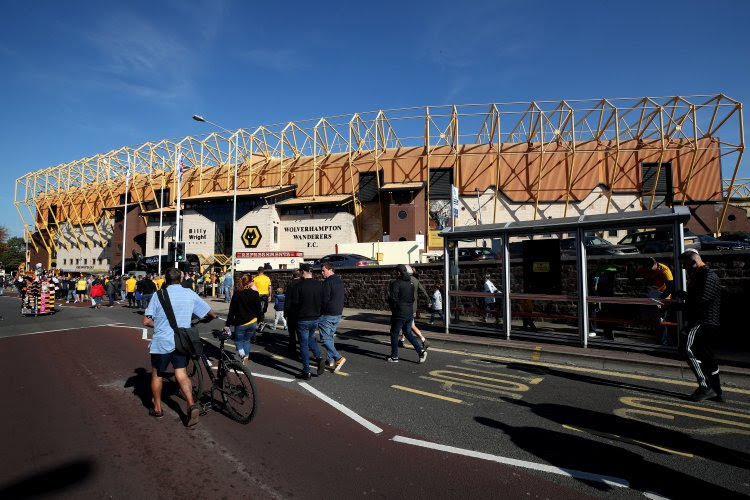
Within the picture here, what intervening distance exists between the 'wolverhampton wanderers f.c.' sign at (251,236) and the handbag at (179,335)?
31074 mm

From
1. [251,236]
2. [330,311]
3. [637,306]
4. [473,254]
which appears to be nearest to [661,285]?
[637,306]

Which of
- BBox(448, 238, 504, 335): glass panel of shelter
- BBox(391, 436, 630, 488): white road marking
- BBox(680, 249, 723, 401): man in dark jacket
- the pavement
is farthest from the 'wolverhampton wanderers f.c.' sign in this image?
BBox(680, 249, 723, 401): man in dark jacket

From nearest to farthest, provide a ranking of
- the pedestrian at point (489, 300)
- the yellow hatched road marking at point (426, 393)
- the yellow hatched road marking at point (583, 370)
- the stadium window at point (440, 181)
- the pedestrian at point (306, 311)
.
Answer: the yellow hatched road marking at point (426, 393) → the yellow hatched road marking at point (583, 370) → the pedestrian at point (306, 311) → the pedestrian at point (489, 300) → the stadium window at point (440, 181)

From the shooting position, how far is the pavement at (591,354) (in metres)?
6.39

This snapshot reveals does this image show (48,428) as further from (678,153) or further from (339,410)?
(678,153)

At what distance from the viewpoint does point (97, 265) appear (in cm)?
4991

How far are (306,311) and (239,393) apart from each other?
1779 mm

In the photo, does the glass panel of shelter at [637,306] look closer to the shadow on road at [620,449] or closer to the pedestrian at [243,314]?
the shadow on road at [620,449]

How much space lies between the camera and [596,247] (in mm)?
11969

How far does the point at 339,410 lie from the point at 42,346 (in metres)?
8.91

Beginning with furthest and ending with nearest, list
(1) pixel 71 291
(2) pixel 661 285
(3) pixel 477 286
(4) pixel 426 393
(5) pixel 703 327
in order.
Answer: (1) pixel 71 291 < (3) pixel 477 286 < (2) pixel 661 285 < (4) pixel 426 393 < (5) pixel 703 327

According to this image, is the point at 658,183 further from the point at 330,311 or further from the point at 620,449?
the point at 620,449

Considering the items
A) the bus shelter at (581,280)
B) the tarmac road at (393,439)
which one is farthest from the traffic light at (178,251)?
the bus shelter at (581,280)

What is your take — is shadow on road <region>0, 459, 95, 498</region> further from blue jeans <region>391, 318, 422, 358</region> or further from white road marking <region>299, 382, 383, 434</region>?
blue jeans <region>391, 318, 422, 358</region>
